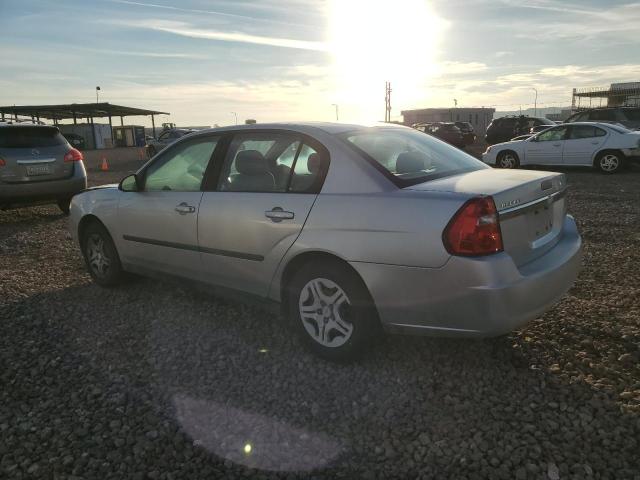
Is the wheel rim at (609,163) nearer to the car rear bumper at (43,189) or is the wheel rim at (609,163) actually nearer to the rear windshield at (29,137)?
the car rear bumper at (43,189)

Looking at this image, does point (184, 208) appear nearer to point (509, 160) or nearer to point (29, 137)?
point (29, 137)

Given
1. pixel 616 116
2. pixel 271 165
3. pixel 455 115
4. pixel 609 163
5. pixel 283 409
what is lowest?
pixel 283 409

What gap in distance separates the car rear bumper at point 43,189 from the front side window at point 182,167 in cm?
511

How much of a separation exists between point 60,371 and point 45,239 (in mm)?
4793

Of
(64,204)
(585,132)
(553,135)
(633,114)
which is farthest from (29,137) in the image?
(633,114)

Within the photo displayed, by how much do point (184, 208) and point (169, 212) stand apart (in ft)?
0.68

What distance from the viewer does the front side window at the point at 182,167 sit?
4.12 m

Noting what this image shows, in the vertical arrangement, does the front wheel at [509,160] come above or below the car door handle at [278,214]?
below

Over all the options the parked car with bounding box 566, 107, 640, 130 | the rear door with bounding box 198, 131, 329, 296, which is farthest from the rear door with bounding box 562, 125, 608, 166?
the rear door with bounding box 198, 131, 329, 296

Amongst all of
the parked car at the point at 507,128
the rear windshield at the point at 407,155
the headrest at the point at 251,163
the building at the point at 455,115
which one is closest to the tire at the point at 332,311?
the rear windshield at the point at 407,155

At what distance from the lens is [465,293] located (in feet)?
9.00

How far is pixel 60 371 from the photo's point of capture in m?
3.42

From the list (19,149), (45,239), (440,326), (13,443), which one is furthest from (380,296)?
(19,149)

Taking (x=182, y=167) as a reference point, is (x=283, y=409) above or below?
below
